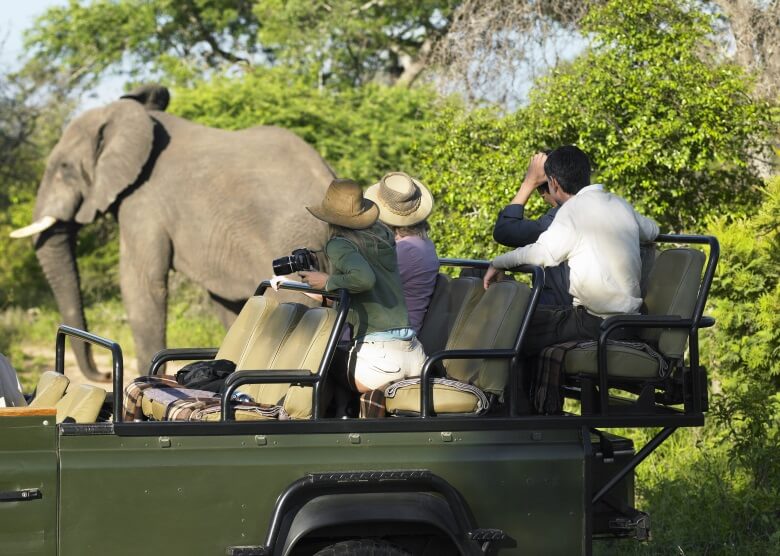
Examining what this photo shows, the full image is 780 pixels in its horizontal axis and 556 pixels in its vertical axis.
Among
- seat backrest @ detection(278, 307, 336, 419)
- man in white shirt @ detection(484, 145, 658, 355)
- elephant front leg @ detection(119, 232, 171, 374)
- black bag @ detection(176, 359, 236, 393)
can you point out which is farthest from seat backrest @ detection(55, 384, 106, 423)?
elephant front leg @ detection(119, 232, 171, 374)

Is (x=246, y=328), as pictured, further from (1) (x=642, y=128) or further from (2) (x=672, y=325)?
(1) (x=642, y=128)

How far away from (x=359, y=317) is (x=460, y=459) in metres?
0.80

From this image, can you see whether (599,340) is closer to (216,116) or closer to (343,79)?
(216,116)

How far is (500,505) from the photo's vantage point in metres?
4.42

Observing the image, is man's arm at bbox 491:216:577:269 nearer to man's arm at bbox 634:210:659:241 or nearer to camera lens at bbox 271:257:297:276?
man's arm at bbox 634:210:659:241

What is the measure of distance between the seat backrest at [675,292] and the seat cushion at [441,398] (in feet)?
2.51

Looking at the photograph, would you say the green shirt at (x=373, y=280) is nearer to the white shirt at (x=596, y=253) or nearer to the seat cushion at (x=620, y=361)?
the white shirt at (x=596, y=253)

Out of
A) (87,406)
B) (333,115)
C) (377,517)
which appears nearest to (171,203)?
(333,115)

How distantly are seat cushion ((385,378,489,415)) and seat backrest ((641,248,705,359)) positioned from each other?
766 millimetres

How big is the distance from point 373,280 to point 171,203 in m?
7.49

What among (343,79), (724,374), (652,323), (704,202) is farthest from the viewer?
(343,79)

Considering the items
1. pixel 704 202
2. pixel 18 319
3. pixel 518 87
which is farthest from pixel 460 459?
pixel 18 319

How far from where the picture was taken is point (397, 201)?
5508 millimetres

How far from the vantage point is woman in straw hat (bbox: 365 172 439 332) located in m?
5.52
